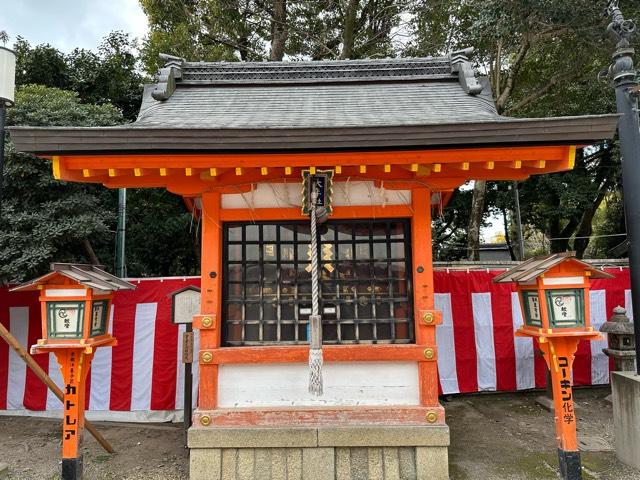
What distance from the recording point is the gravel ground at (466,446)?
4414 mm

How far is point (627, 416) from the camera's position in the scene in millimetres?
4480

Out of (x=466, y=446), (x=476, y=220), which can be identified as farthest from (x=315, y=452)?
(x=476, y=220)

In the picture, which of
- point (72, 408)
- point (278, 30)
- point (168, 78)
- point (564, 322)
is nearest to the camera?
point (564, 322)

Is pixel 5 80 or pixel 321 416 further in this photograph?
pixel 5 80

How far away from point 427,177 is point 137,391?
5273mm

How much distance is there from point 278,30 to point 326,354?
12.0 metres

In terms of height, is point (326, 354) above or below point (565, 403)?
above

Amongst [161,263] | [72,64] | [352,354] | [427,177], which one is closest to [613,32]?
[427,177]

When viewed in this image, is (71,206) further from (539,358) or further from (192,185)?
(539,358)

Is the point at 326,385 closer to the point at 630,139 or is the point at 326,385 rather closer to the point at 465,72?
the point at 465,72

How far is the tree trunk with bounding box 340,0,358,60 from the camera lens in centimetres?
1224

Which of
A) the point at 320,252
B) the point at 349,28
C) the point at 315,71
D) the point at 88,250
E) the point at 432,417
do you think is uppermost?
the point at 349,28

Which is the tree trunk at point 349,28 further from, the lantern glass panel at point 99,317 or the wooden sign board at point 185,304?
the lantern glass panel at point 99,317

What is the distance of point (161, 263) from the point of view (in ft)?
38.9
